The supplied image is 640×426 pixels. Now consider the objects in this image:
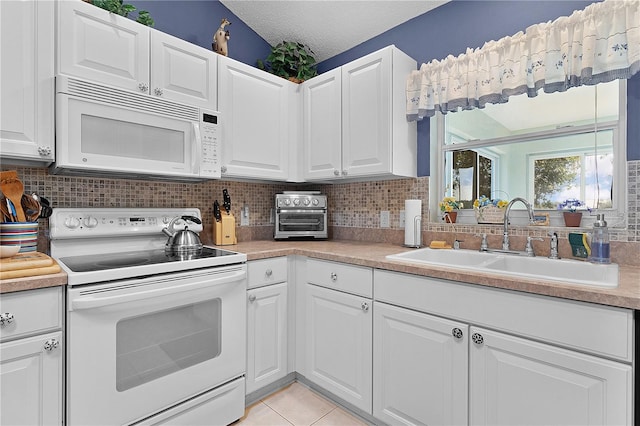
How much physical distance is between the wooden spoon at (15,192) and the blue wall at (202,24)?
4.23ft

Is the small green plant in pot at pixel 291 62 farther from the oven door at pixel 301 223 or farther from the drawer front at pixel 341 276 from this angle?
the drawer front at pixel 341 276

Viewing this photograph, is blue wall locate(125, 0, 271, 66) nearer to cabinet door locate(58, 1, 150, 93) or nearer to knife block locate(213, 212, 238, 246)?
cabinet door locate(58, 1, 150, 93)

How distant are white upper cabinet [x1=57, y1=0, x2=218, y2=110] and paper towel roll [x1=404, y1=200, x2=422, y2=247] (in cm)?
141

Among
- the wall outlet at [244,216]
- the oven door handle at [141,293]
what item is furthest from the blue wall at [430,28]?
the oven door handle at [141,293]

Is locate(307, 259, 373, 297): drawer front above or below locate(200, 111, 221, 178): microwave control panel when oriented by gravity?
below

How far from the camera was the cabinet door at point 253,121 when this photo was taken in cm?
209

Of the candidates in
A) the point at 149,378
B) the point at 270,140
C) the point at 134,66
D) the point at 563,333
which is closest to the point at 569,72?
the point at 563,333

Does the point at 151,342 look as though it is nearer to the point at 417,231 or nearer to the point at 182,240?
the point at 182,240

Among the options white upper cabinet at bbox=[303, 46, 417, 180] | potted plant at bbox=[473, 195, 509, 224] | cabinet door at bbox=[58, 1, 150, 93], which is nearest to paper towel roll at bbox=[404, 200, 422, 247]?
white upper cabinet at bbox=[303, 46, 417, 180]

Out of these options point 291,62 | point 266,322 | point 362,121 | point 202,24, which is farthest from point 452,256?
point 202,24

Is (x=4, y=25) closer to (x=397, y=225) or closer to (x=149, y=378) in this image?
(x=149, y=378)

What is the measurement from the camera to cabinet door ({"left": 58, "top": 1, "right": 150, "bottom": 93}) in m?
1.50

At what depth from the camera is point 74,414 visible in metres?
1.22

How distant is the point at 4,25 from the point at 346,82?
5.72ft
